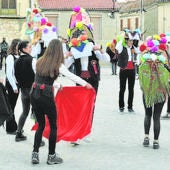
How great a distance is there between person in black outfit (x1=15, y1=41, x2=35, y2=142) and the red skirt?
2.41 feet

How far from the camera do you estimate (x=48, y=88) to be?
7211 millimetres

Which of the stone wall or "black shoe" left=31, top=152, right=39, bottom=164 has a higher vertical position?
the stone wall

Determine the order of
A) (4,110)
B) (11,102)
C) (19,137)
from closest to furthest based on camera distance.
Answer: (4,110)
(19,137)
(11,102)

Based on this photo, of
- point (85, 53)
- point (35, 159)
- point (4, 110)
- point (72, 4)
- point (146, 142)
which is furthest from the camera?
point (72, 4)

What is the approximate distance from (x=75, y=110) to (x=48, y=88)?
127 cm

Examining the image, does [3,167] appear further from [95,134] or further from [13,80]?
[95,134]

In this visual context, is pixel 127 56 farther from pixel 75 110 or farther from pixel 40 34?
pixel 75 110

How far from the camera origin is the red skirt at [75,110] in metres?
8.31

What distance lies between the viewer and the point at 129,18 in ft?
236

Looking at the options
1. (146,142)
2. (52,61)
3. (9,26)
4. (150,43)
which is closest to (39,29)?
(150,43)

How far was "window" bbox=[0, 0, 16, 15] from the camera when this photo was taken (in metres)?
42.3

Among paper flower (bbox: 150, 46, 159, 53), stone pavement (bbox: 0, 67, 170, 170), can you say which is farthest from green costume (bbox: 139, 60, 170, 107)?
stone pavement (bbox: 0, 67, 170, 170)

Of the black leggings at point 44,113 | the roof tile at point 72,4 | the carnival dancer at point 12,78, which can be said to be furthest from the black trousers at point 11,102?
the roof tile at point 72,4

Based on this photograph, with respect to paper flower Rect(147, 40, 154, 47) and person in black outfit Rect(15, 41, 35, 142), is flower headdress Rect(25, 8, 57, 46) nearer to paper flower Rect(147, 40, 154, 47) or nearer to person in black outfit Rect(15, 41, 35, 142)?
person in black outfit Rect(15, 41, 35, 142)
